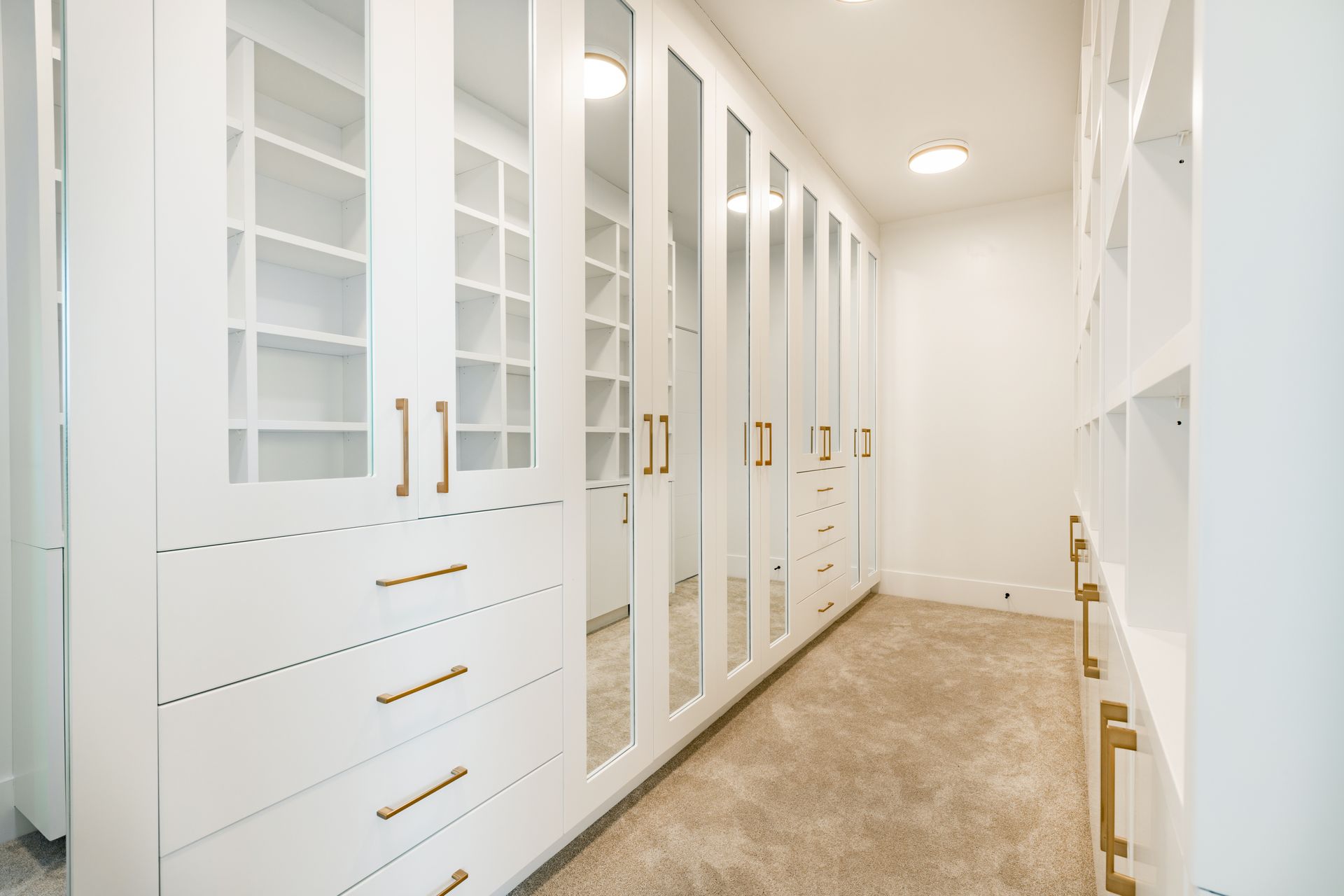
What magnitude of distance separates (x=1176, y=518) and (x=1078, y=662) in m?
2.31

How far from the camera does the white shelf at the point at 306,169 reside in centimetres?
109

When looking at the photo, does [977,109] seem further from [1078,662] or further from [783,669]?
[783,669]

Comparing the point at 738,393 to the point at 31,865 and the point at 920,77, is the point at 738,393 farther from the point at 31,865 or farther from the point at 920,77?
the point at 31,865

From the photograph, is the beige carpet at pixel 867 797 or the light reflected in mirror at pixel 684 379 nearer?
the beige carpet at pixel 867 797

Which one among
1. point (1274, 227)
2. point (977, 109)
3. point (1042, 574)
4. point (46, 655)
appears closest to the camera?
point (1274, 227)

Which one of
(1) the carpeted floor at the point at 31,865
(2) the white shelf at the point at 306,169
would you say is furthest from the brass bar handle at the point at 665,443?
(1) the carpeted floor at the point at 31,865

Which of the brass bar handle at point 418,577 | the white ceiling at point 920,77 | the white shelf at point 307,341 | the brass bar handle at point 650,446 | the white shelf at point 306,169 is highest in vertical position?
the white ceiling at point 920,77

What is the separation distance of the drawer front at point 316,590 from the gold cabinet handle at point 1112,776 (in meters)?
1.19

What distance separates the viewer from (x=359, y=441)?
4.03ft

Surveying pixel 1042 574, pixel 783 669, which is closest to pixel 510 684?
pixel 783 669

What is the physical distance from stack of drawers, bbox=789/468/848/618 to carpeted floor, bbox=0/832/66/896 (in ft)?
8.44

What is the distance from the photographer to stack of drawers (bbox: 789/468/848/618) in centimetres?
317

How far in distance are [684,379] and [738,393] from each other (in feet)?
1.55

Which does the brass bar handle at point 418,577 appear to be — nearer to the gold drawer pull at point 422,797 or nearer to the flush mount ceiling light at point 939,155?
the gold drawer pull at point 422,797
